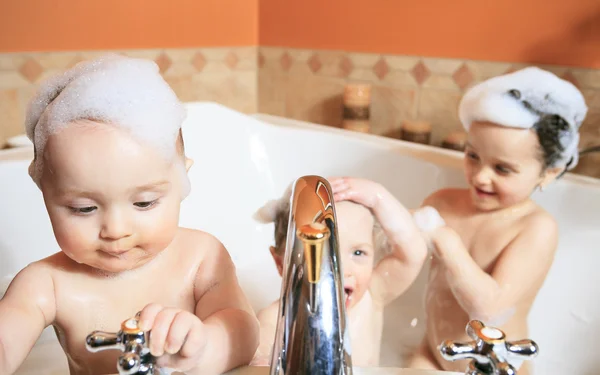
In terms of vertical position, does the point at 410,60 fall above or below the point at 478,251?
above

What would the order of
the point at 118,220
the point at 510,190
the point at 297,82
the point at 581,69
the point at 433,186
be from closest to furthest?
the point at 118,220, the point at 510,190, the point at 433,186, the point at 581,69, the point at 297,82

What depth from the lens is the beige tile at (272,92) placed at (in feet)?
6.01

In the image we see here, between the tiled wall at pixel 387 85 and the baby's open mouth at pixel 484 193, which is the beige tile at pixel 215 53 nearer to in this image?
the tiled wall at pixel 387 85

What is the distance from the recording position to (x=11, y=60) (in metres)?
1.26

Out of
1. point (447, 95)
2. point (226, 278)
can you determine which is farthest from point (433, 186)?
point (226, 278)

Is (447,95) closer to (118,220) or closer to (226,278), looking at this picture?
(226,278)

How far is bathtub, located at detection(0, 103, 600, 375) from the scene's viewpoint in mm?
654

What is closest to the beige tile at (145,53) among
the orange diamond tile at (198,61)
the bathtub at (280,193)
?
the orange diamond tile at (198,61)

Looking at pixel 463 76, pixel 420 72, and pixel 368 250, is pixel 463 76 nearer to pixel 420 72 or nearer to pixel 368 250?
pixel 420 72

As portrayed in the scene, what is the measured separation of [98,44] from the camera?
53.7 inches

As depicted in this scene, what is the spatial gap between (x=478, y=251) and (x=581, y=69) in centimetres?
62

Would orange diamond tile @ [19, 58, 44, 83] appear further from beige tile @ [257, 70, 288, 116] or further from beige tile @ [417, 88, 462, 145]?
beige tile @ [417, 88, 462, 145]

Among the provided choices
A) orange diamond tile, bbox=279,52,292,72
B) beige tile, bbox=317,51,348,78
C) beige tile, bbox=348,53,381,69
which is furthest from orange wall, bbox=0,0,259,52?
beige tile, bbox=348,53,381,69

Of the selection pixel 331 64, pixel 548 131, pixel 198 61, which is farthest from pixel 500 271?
pixel 198 61
